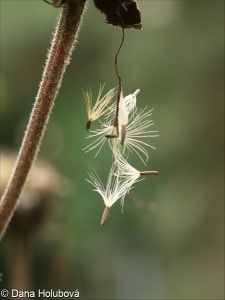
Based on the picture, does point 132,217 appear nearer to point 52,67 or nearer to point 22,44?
point 22,44

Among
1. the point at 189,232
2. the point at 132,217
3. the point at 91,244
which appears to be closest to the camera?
the point at 91,244

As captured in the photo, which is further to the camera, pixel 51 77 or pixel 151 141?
pixel 151 141

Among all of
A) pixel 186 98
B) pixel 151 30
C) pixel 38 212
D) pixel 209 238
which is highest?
pixel 151 30

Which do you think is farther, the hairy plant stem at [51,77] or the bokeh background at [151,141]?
the bokeh background at [151,141]

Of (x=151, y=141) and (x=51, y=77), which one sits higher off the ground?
(x=151, y=141)

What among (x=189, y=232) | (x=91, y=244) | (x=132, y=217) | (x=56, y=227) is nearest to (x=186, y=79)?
(x=189, y=232)

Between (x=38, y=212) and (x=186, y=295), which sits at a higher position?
(x=38, y=212)
